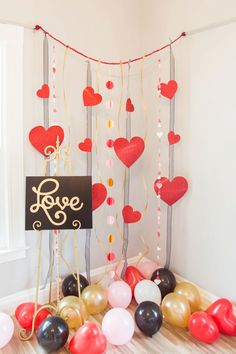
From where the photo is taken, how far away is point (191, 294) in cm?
214

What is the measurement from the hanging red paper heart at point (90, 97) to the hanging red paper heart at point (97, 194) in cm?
57

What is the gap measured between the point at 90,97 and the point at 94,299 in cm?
136

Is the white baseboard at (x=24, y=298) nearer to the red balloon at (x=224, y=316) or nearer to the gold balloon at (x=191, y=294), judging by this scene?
the gold balloon at (x=191, y=294)

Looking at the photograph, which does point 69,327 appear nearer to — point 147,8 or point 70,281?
point 70,281

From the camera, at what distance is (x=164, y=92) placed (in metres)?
2.31

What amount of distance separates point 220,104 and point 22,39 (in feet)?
4.34

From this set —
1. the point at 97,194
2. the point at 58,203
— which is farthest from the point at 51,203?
the point at 97,194

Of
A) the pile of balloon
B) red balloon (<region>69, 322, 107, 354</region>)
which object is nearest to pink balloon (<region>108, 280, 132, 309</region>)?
the pile of balloon

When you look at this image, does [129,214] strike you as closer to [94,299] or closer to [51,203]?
[94,299]

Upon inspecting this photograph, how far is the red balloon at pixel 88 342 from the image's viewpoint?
1.70 meters

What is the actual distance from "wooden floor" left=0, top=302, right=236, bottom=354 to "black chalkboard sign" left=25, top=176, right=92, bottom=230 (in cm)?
69

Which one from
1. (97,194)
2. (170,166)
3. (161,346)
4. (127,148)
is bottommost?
(161,346)

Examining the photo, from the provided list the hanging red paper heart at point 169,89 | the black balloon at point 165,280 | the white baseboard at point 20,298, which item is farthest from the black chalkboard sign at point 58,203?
the hanging red paper heart at point 169,89

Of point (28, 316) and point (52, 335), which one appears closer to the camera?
point (52, 335)
